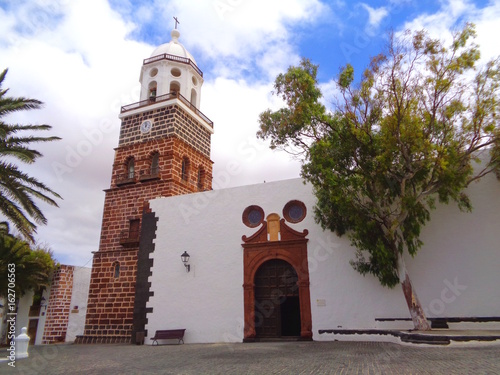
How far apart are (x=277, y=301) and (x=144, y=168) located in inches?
330

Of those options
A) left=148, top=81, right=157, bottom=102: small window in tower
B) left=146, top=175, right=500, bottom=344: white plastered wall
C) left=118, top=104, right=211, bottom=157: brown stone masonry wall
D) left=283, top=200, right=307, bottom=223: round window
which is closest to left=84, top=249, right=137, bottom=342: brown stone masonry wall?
left=146, top=175, right=500, bottom=344: white plastered wall

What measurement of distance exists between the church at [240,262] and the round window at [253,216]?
34 mm

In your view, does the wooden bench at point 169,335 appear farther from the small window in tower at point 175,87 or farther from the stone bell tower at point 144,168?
the small window in tower at point 175,87

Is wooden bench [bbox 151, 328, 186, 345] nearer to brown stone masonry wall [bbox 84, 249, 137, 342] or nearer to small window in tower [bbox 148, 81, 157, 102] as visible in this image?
brown stone masonry wall [bbox 84, 249, 137, 342]

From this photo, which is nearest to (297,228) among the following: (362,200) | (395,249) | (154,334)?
(362,200)

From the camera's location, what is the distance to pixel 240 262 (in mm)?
11500

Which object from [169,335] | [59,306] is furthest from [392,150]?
[59,306]

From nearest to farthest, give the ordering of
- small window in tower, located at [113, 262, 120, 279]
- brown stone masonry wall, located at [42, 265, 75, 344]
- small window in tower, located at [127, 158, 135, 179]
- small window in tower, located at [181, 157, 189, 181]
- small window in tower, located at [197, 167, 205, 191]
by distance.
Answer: small window in tower, located at [113, 262, 120, 279], small window in tower, located at [181, 157, 189, 181], small window in tower, located at [127, 158, 135, 179], small window in tower, located at [197, 167, 205, 191], brown stone masonry wall, located at [42, 265, 75, 344]

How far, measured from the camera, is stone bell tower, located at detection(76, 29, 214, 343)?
45.7 ft

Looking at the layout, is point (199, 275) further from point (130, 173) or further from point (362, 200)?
point (130, 173)

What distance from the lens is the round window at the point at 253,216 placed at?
1179 cm

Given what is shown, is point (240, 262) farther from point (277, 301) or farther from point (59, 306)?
point (59, 306)

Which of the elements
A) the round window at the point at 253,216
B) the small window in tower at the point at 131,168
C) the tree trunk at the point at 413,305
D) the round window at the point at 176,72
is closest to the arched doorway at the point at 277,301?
the round window at the point at 253,216

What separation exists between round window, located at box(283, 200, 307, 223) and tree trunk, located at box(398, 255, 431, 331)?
10.9 ft
